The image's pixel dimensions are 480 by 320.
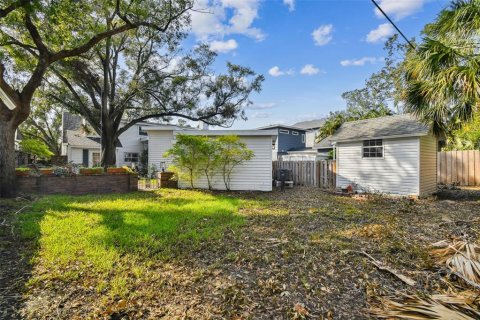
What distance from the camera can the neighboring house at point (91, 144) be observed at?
20562 mm

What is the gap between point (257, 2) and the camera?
7586 millimetres

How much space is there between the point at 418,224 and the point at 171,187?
30.8 ft

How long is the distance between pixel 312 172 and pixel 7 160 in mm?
12540

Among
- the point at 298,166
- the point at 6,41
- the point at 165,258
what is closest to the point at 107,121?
the point at 6,41

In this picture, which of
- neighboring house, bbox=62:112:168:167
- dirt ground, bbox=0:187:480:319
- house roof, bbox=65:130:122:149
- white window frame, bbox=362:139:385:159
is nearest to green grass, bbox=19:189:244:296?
dirt ground, bbox=0:187:480:319

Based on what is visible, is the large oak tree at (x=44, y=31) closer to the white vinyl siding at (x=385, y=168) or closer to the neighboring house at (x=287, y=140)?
the white vinyl siding at (x=385, y=168)

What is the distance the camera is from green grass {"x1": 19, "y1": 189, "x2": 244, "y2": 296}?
11.0 ft

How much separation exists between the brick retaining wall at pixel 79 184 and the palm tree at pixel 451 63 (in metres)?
10.7

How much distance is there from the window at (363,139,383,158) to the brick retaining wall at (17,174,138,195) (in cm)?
1035

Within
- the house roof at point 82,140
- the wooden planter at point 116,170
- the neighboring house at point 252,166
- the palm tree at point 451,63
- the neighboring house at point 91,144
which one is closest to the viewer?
the palm tree at point 451,63

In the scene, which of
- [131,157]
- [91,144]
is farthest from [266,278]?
[131,157]

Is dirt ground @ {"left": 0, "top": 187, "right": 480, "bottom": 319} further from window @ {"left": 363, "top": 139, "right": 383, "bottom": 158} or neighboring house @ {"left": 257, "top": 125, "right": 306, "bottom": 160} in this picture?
neighboring house @ {"left": 257, "top": 125, "right": 306, "bottom": 160}

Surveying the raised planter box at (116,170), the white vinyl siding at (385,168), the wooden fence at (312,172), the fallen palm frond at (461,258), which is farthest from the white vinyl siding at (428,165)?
the raised planter box at (116,170)

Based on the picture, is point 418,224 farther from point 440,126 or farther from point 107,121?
point 107,121
